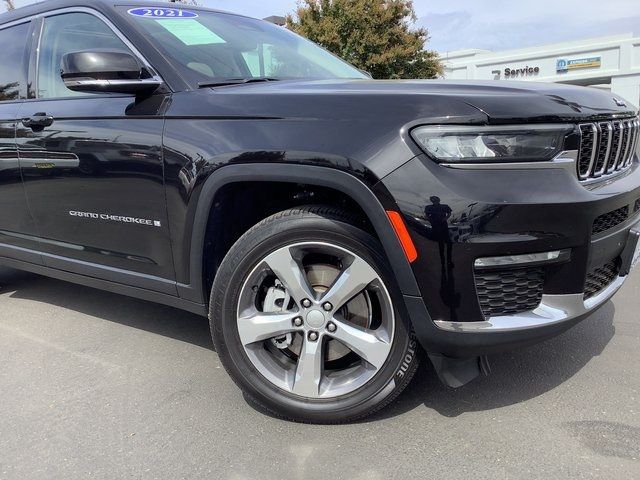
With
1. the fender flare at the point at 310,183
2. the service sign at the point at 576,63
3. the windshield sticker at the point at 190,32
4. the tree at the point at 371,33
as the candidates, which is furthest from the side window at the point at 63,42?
the service sign at the point at 576,63

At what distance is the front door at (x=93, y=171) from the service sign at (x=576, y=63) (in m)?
31.9

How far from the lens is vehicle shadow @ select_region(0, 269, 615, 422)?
258 cm

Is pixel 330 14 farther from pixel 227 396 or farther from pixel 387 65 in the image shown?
pixel 227 396

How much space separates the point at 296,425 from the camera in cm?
246

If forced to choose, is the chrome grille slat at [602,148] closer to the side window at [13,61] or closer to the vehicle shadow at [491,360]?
the vehicle shadow at [491,360]

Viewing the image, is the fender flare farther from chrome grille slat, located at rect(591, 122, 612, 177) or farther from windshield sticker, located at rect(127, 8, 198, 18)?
windshield sticker, located at rect(127, 8, 198, 18)

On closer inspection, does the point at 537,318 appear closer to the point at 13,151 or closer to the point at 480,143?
the point at 480,143

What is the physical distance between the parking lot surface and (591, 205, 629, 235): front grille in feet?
2.71

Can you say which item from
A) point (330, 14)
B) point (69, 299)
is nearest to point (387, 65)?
point (330, 14)

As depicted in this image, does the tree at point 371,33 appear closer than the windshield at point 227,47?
No

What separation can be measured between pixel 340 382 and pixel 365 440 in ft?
0.84

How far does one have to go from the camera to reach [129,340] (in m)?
3.41

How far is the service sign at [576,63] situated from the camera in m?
29.7

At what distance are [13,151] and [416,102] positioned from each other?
8.25 ft
